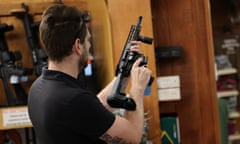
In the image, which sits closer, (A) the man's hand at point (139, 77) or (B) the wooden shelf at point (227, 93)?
(A) the man's hand at point (139, 77)

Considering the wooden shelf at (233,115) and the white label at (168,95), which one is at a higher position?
the white label at (168,95)

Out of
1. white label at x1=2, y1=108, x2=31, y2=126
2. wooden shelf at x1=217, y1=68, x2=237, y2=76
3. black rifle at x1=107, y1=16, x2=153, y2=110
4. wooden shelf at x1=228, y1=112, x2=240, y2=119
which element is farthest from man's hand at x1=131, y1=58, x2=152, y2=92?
wooden shelf at x1=228, y1=112, x2=240, y2=119

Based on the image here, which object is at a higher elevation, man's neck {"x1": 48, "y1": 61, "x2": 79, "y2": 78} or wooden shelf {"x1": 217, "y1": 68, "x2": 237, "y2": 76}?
man's neck {"x1": 48, "y1": 61, "x2": 79, "y2": 78}

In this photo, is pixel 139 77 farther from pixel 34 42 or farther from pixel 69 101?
pixel 34 42

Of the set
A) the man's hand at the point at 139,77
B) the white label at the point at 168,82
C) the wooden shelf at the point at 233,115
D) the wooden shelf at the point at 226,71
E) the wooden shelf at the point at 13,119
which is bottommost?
the wooden shelf at the point at 233,115

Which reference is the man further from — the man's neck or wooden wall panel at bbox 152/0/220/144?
wooden wall panel at bbox 152/0/220/144

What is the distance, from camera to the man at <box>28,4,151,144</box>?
1166 millimetres

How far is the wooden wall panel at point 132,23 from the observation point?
1.84 meters

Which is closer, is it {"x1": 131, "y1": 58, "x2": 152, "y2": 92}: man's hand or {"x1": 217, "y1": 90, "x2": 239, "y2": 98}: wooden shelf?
{"x1": 131, "y1": 58, "x2": 152, "y2": 92}: man's hand

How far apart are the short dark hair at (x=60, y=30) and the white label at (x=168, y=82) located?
0.87 meters

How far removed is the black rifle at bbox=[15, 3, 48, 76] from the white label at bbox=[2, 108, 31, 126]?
0.86ft

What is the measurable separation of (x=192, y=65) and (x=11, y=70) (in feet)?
3.37

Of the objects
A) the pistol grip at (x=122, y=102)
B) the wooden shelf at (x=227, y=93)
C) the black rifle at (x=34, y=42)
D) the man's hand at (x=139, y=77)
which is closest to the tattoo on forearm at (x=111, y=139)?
the pistol grip at (x=122, y=102)

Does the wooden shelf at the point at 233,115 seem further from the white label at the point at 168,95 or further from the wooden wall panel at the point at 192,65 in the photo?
the white label at the point at 168,95
